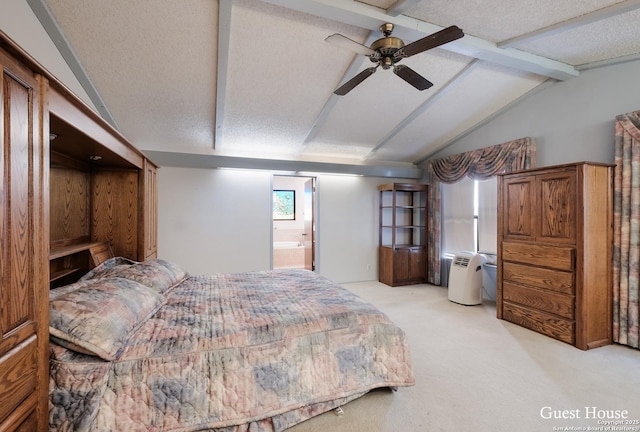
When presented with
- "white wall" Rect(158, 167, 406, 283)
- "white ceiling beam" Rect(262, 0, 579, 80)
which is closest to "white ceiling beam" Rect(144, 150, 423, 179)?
"white wall" Rect(158, 167, 406, 283)

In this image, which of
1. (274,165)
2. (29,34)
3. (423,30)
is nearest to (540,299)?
(423,30)

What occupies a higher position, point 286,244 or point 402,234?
point 402,234

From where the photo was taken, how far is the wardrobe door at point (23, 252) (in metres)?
0.99

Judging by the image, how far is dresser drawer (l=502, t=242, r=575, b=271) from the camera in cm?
290

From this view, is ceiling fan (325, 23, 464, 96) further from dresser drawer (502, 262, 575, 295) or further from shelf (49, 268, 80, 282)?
shelf (49, 268, 80, 282)

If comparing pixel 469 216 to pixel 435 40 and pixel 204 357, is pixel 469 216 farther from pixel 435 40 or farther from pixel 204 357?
pixel 204 357

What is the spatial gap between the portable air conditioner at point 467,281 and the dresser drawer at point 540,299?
1.97ft

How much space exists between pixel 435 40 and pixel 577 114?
8.33 ft

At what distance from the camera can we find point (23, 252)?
1100 mm

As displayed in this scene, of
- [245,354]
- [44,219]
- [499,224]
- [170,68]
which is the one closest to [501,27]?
[499,224]

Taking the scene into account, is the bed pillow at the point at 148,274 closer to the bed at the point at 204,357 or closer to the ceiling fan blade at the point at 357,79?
the bed at the point at 204,357

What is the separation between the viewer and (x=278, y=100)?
3.63 m

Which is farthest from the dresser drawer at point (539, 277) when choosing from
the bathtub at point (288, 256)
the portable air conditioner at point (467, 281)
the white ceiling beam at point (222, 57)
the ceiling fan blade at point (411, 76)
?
the bathtub at point (288, 256)

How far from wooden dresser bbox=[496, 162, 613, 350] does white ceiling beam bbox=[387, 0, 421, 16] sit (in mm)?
2126
